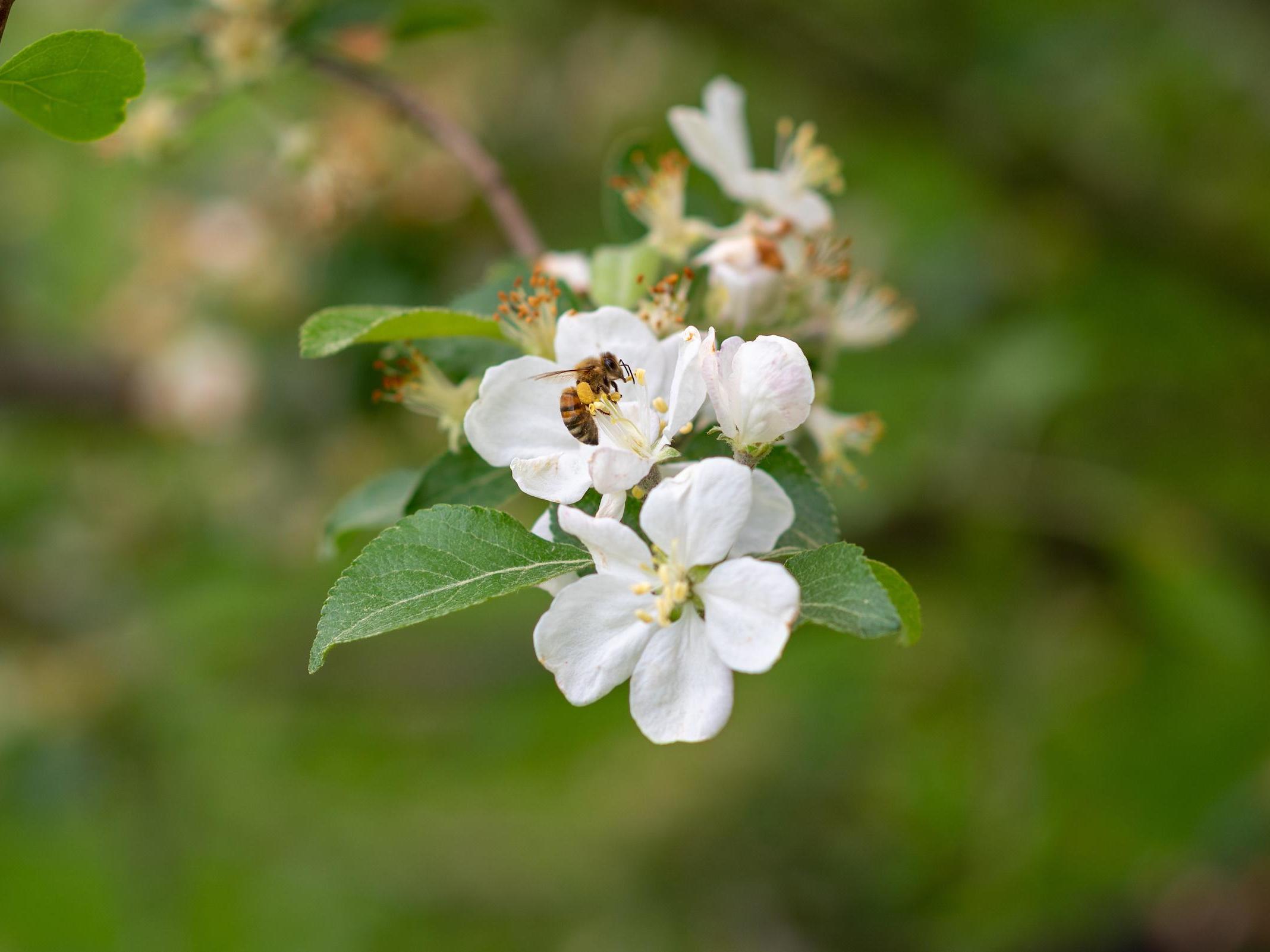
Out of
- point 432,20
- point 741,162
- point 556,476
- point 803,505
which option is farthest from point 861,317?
point 432,20

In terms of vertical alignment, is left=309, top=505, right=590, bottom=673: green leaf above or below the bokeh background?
above

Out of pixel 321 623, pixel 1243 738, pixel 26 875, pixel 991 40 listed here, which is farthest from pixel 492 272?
pixel 26 875

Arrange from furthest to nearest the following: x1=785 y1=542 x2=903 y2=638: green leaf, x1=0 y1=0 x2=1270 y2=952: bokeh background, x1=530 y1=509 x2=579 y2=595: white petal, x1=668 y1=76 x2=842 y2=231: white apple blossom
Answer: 1. x1=0 y1=0 x2=1270 y2=952: bokeh background
2. x1=668 y1=76 x2=842 y2=231: white apple blossom
3. x1=530 y1=509 x2=579 y2=595: white petal
4. x1=785 y1=542 x2=903 y2=638: green leaf

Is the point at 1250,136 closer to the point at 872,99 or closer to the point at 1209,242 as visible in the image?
the point at 1209,242

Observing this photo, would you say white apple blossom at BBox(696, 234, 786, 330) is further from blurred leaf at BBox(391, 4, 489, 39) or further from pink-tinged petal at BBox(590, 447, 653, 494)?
blurred leaf at BBox(391, 4, 489, 39)

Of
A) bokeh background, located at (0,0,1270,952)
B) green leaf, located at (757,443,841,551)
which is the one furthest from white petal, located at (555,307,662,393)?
bokeh background, located at (0,0,1270,952)

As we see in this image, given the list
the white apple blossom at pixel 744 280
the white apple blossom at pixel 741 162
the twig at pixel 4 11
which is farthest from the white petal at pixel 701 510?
the twig at pixel 4 11
